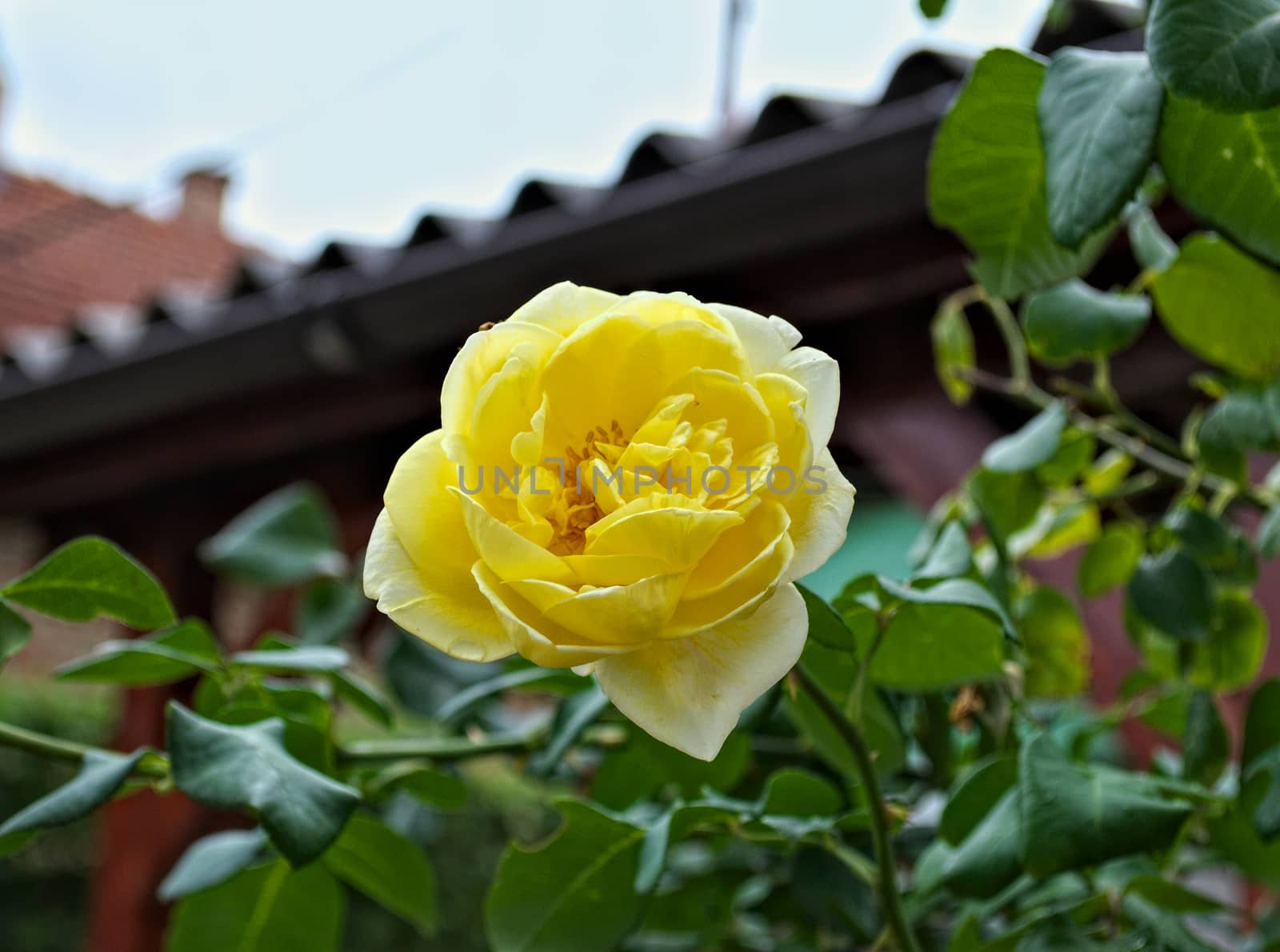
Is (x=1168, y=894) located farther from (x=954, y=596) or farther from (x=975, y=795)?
(x=954, y=596)

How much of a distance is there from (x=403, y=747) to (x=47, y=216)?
8338 millimetres

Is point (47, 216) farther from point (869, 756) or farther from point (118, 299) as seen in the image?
point (869, 756)

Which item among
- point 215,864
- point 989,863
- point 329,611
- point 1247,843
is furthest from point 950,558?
point 329,611

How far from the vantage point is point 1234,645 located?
2.81ft

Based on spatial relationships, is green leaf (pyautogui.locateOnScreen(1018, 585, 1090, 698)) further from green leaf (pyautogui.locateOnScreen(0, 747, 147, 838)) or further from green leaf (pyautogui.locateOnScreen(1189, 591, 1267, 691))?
green leaf (pyautogui.locateOnScreen(0, 747, 147, 838))

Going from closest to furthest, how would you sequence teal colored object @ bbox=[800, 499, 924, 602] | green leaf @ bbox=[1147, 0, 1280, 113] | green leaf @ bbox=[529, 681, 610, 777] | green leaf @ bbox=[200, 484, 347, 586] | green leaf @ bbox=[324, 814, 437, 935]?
green leaf @ bbox=[1147, 0, 1280, 113], green leaf @ bbox=[529, 681, 610, 777], green leaf @ bbox=[324, 814, 437, 935], green leaf @ bbox=[200, 484, 347, 586], teal colored object @ bbox=[800, 499, 924, 602]

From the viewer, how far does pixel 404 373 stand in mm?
2297

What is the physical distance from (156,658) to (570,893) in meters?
0.26

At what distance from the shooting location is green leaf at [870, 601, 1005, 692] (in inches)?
25.6

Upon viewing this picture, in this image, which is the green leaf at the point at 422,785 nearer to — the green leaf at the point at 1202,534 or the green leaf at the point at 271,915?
the green leaf at the point at 271,915

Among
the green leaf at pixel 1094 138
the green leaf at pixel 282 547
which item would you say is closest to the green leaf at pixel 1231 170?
the green leaf at pixel 1094 138

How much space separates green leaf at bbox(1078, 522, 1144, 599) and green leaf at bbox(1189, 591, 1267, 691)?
101 millimetres

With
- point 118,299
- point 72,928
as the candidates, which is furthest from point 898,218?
point 118,299

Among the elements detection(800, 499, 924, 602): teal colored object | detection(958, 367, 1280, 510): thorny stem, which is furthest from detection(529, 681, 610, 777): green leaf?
detection(800, 499, 924, 602): teal colored object
